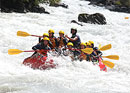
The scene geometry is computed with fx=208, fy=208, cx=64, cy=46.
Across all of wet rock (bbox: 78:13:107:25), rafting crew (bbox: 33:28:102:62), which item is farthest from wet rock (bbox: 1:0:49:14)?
rafting crew (bbox: 33:28:102:62)

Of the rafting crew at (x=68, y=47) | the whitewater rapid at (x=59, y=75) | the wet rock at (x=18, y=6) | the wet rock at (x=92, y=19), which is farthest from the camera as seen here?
the wet rock at (x=92, y=19)

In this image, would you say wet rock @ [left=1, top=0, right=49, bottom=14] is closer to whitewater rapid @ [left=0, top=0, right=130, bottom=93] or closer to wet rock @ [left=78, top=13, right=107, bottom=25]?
wet rock @ [left=78, top=13, right=107, bottom=25]

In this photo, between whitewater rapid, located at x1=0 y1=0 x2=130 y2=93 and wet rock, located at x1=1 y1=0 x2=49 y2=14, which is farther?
wet rock, located at x1=1 y1=0 x2=49 y2=14

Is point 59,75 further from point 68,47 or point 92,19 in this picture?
point 92,19

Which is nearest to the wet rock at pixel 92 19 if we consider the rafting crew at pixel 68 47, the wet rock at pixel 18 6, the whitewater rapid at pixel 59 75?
the wet rock at pixel 18 6

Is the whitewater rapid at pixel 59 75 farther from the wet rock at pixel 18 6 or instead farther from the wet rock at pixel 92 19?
A: the wet rock at pixel 92 19

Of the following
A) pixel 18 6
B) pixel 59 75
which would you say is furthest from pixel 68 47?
pixel 18 6

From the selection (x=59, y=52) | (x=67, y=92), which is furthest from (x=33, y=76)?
→ (x=59, y=52)

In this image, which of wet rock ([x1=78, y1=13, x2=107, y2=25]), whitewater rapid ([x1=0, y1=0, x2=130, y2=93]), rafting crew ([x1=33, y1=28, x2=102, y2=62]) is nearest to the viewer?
whitewater rapid ([x1=0, y1=0, x2=130, y2=93])

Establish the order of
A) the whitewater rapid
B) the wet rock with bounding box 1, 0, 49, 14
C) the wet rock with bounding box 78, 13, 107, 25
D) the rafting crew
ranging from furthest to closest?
the wet rock with bounding box 78, 13, 107, 25 → the wet rock with bounding box 1, 0, 49, 14 → the rafting crew → the whitewater rapid

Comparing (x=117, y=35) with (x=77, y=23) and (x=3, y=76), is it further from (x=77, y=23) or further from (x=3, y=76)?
(x=3, y=76)

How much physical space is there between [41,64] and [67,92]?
5.74 feet

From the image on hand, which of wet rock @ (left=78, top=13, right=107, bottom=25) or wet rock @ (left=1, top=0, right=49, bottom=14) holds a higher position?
wet rock @ (left=1, top=0, right=49, bottom=14)

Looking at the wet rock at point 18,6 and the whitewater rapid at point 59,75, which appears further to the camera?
the wet rock at point 18,6
